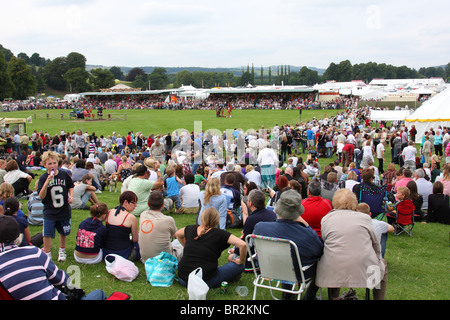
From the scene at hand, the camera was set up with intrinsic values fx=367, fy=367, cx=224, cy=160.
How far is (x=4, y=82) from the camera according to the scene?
7306 centimetres

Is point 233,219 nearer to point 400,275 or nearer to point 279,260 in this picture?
point 400,275

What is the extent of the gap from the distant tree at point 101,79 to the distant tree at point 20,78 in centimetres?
1927

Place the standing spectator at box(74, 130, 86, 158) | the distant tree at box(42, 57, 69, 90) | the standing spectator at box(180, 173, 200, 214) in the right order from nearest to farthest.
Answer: the standing spectator at box(180, 173, 200, 214) < the standing spectator at box(74, 130, 86, 158) < the distant tree at box(42, 57, 69, 90)

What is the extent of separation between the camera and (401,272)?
5355 millimetres

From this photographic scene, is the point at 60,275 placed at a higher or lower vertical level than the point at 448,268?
higher

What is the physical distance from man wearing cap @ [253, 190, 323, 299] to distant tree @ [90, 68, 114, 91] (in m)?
101

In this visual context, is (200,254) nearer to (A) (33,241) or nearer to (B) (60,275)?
(B) (60,275)

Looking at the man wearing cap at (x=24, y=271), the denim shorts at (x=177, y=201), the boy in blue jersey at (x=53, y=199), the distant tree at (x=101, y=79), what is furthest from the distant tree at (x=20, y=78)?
the man wearing cap at (x=24, y=271)

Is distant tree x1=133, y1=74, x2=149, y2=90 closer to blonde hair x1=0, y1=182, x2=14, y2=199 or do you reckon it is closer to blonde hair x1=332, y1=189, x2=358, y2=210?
blonde hair x1=0, y1=182, x2=14, y2=199

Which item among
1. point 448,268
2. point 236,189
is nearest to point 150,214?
point 236,189

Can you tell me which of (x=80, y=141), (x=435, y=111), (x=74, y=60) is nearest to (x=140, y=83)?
(x=74, y=60)

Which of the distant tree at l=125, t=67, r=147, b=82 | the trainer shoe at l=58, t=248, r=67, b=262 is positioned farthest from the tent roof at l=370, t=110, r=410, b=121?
the distant tree at l=125, t=67, r=147, b=82

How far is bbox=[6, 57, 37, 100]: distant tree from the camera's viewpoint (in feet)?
260

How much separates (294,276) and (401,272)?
8.15 ft
